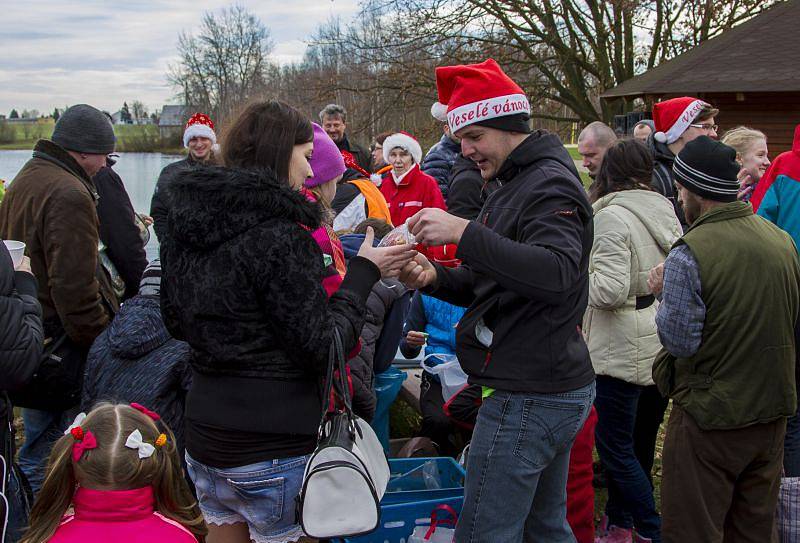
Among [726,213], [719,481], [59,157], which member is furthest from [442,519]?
[59,157]

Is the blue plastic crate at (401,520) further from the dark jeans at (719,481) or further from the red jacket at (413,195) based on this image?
the red jacket at (413,195)

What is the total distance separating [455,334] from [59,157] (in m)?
2.46

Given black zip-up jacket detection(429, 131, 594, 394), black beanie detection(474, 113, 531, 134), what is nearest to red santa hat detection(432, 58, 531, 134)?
black beanie detection(474, 113, 531, 134)

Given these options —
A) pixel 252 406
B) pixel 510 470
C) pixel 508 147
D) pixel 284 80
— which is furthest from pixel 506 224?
pixel 284 80

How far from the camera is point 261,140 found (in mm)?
2291

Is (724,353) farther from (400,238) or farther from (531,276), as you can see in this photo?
(400,238)

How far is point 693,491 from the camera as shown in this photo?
285 cm

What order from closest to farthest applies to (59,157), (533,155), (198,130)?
1. (533,155)
2. (59,157)
3. (198,130)

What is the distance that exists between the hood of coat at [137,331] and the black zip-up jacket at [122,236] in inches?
56.2

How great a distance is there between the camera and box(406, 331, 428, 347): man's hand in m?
4.40

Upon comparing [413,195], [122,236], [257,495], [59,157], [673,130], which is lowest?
[257,495]

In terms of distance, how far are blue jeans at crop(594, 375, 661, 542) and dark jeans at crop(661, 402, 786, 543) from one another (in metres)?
0.68

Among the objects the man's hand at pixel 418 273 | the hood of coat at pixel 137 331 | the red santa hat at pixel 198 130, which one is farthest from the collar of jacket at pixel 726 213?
the red santa hat at pixel 198 130

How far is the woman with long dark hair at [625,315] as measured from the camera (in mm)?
3564
